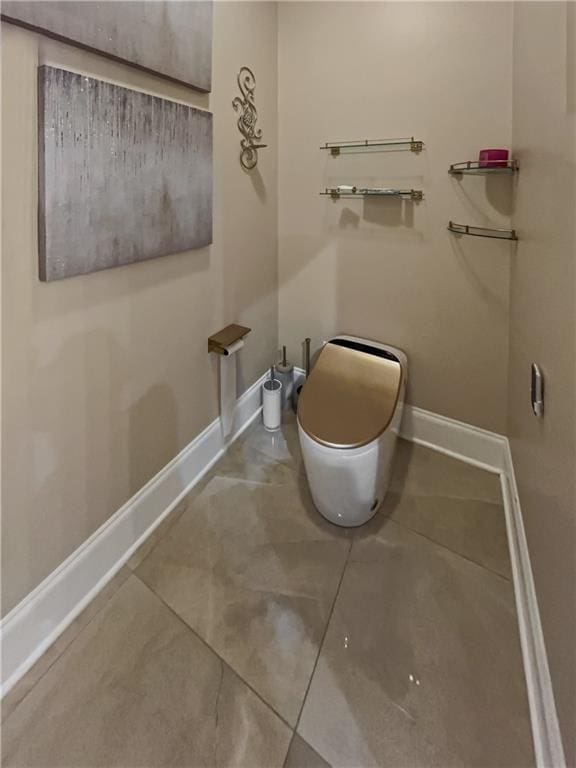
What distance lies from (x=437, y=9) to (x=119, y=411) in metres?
1.98

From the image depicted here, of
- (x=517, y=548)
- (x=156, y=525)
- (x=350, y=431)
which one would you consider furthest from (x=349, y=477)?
(x=156, y=525)

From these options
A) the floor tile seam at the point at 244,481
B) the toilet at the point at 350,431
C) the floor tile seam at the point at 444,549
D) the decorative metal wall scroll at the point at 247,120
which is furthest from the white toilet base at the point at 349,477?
the decorative metal wall scroll at the point at 247,120

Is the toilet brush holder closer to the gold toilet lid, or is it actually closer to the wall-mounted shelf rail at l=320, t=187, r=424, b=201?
the gold toilet lid

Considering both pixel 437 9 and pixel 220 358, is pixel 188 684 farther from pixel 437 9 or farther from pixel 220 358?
pixel 437 9

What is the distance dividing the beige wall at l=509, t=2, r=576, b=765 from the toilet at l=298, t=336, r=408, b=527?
48 centimetres

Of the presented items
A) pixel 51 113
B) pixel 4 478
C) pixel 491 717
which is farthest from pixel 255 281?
pixel 491 717

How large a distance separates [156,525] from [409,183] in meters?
1.80

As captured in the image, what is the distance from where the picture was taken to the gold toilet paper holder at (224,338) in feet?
6.21

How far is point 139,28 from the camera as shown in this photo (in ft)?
4.31

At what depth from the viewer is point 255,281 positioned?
2.26 m

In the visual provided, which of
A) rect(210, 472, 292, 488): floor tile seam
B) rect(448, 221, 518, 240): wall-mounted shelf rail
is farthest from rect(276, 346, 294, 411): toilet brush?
rect(448, 221, 518, 240): wall-mounted shelf rail

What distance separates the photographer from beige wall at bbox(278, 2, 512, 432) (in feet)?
5.79

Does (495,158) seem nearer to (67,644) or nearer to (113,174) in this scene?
(113,174)

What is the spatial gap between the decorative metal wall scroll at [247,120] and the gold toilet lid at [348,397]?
94 centimetres
